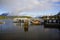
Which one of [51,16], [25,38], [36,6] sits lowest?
[25,38]

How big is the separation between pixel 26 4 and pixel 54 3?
44 cm

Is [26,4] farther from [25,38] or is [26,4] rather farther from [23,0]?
[25,38]

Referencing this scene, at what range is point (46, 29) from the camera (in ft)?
7.23

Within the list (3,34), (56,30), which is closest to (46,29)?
(56,30)

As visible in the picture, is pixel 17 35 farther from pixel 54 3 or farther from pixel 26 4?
pixel 54 3

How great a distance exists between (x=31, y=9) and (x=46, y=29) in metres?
0.40

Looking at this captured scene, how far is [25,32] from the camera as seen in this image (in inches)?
86.6

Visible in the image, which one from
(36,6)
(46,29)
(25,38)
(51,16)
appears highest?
(36,6)

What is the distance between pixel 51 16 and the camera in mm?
2193

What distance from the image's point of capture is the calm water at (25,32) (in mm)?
2193

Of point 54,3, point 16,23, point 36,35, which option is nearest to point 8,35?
point 16,23

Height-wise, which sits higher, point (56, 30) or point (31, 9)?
point (31, 9)

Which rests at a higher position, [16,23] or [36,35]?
[16,23]

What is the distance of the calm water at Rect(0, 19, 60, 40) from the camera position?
7.20ft
